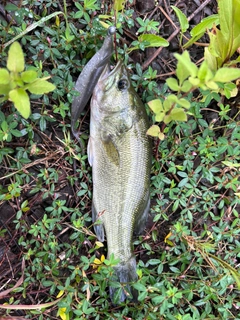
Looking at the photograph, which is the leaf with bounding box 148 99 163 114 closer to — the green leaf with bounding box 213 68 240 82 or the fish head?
the green leaf with bounding box 213 68 240 82

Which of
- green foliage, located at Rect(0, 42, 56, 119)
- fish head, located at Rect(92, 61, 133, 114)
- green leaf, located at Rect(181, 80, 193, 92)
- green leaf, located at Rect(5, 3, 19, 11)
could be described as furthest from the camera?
fish head, located at Rect(92, 61, 133, 114)

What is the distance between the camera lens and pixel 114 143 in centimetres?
215

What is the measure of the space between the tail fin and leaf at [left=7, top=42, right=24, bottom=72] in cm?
134

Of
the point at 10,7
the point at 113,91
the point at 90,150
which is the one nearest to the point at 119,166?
the point at 90,150

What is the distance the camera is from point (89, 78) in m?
2.14

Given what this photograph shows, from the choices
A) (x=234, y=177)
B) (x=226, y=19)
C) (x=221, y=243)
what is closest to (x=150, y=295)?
(x=221, y=243)

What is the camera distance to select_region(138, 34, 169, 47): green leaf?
2217mm

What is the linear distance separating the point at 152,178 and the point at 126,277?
65 centimetres

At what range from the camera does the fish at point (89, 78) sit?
6.88 ft

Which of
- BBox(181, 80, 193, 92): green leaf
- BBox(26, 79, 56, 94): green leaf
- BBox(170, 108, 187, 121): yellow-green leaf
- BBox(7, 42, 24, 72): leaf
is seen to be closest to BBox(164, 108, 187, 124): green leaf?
BBox(170, 108, 187, 121): yellow-green leaf

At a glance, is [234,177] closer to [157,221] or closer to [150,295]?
[157,221]

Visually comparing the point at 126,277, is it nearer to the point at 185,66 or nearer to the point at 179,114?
the point at 179,114

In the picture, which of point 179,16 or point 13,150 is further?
point 179,16

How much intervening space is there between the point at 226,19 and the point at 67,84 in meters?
1.01
